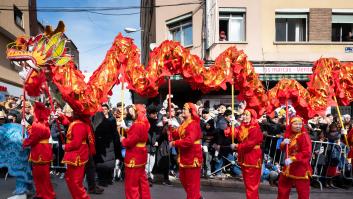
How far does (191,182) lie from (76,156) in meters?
1.76

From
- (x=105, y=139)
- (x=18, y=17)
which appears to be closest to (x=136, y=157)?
(x=105, y=139)

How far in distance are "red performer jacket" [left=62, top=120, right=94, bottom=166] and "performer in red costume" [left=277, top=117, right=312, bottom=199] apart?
9.61 ft

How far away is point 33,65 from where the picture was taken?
5305mm

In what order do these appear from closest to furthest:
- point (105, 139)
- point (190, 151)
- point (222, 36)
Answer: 1. point (190, 151)
2. point (105, 139)
3. point (222, 36)

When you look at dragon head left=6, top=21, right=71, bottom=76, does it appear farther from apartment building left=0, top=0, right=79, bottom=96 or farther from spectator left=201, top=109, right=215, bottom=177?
apartment building left=0, top=0, right=79, bottom=96

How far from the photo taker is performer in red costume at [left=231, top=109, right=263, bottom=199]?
5945 mm

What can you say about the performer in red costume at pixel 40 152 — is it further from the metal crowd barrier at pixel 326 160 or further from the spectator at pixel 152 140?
the metal crowd barrier at pixel 326 160

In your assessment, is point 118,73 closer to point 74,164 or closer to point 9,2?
point 74,164

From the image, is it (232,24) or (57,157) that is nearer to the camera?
(57,157)

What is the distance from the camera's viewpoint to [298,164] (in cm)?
560

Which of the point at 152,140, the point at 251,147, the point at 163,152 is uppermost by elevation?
the point at 251,147

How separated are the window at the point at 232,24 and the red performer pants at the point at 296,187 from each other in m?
8.97

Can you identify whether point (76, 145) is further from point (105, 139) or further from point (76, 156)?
point (105, 139)

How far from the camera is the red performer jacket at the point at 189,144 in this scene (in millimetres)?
5918
